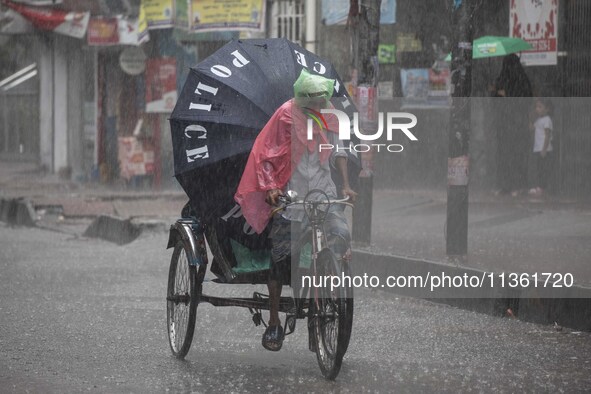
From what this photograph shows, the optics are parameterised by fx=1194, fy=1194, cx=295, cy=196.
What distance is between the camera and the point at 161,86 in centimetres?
2294

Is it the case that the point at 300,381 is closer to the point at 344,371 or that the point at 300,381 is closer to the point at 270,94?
the point at 344,371

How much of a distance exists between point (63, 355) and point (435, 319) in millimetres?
2951

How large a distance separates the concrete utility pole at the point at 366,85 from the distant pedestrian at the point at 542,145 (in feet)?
16.2

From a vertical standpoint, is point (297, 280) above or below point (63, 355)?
above

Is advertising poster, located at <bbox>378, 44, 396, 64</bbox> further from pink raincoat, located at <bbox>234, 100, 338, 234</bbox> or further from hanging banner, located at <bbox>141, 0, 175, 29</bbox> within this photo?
pink raincoat, located at <bbox>234, 100, 338, 234</bbox>

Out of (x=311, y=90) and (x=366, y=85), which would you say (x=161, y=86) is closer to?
(x=366, y=85)

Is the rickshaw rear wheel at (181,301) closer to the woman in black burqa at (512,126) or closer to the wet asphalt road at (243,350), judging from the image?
the wet asphalt road at (243,350)

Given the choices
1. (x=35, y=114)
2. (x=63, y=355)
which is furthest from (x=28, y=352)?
(x=35, y=114)

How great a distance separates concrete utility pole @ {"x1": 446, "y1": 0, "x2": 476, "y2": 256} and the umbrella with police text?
11.5 feet

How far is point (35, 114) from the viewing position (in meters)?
29.3

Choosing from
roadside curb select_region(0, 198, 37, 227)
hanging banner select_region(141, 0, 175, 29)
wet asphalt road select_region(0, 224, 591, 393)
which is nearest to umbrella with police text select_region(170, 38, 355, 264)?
wet asphalt road select_region(0, 224, 591, 393)

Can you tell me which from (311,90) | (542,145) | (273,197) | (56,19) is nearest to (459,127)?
(311,90)

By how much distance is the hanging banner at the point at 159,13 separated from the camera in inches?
865

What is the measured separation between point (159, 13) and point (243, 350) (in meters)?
15.2
